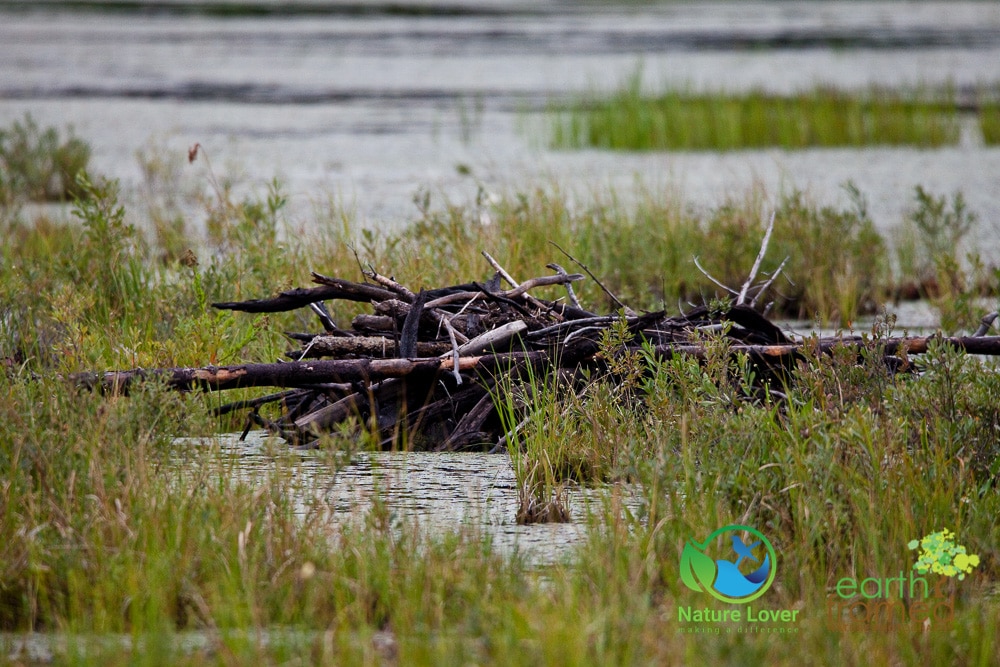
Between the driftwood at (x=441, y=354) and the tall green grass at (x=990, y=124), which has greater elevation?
the tall green grass at (x=990, y=124)

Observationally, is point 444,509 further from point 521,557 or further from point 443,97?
point 443,97

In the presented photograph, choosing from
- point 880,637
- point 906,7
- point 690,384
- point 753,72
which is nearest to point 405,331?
point 690,384

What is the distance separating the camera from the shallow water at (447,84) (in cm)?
939

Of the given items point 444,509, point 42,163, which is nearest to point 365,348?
point 444,509

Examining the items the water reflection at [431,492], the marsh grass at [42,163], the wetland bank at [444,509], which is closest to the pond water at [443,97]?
the water reflection at [431,492]

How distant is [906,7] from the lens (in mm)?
40031

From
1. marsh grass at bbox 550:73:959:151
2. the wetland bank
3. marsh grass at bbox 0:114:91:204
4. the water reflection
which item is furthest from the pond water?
marsh grass at bbox 0:114:91:204

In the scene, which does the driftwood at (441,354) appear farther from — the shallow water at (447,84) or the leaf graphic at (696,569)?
the shallow water at (447,84)

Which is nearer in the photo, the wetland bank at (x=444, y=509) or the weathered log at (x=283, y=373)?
the wetland bank at (x=444, y=509)

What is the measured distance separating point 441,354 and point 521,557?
1.14 m

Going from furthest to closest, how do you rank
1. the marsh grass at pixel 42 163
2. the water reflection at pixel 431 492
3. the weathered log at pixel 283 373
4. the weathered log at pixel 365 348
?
1. the marsh grass at pixel 42 163
2. the weathered log at pixel 365 348
3. the weathered log at pixel 283 373
4. the water reflection at pixel 431 492

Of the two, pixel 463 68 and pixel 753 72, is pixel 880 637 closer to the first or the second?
pixel 753 72

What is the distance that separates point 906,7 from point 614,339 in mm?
40618

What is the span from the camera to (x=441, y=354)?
3.53m
